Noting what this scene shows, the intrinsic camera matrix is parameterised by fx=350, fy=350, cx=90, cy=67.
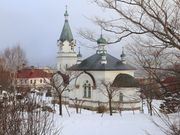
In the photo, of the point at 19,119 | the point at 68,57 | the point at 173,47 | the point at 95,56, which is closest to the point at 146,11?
the point at 173,47

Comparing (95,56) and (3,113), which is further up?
(95,56)

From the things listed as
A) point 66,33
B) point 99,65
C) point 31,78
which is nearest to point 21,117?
point 99,65

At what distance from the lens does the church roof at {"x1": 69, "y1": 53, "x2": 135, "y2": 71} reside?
121ft

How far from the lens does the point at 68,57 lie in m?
46.1

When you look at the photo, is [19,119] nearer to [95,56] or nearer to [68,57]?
[95,56]

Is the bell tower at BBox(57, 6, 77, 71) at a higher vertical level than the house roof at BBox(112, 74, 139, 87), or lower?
higher

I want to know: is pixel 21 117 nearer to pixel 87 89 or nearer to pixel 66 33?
pixel 87 89

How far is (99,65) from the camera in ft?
123

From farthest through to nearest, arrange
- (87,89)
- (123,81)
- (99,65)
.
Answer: (87,89)
(99,65)
(123,81)

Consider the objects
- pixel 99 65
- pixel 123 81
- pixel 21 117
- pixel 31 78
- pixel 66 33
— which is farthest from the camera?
pixel 31 78

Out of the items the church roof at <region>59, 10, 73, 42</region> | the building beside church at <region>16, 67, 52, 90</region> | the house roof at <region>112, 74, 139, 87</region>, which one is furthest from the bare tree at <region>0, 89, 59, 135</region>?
the church roof at <region>59, 10, 73, 42</region>

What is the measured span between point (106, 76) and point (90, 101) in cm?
325

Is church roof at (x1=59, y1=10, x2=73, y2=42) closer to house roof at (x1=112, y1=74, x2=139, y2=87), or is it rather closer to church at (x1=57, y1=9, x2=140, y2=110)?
church at (x1=57, y1=9, x2=140, y2=110)

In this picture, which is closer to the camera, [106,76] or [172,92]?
[172,92]
